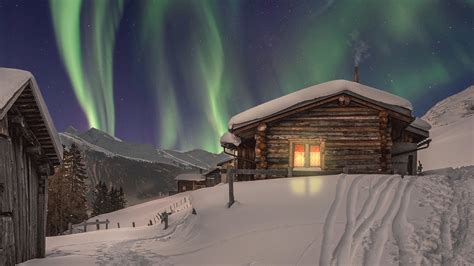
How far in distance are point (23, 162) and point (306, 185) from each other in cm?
922

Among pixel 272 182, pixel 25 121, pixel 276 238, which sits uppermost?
pixel 25 121

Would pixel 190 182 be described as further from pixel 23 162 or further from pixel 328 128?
pixel 23 162

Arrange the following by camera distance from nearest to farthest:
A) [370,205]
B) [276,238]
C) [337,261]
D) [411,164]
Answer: [337,261] < [276,238] < [370,205] < [411,164]

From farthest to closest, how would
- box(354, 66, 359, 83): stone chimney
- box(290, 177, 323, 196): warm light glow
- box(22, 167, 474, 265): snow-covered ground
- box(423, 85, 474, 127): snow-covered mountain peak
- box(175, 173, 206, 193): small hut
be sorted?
box(423, 85, 474, 127): snow-covered mountain peak, box(175, 173, 206, 193): small hut, box(354, 66, 359, 83): stone chimney, box(290, 177, 323, 196): warm light glow, box(22, 167, 474, 265): snow-covered ground

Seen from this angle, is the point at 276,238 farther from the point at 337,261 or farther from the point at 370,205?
the point at 370,205

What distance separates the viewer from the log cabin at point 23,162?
9266 millimetres

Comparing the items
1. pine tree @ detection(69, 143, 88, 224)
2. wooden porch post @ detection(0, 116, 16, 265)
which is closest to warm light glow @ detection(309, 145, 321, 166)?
wooden porch post @ detection(0, 116, 16, 265)

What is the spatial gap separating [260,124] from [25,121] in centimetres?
1132

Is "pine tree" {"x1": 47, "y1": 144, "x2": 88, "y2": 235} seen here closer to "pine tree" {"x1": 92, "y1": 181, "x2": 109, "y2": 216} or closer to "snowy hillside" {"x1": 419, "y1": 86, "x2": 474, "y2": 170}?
"pine tree" {"x1": 92, "y1": 181, "x2": 109, "y2": 216}

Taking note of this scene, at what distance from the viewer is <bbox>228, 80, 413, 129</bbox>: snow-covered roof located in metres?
19.5

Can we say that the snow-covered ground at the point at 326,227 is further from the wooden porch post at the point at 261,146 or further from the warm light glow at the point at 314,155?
the warm light glow at the point at 314,155

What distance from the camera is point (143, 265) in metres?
10.6

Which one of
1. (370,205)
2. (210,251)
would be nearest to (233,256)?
(210,251)

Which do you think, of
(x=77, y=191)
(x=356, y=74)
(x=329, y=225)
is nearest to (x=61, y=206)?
(x=77, y=191)
